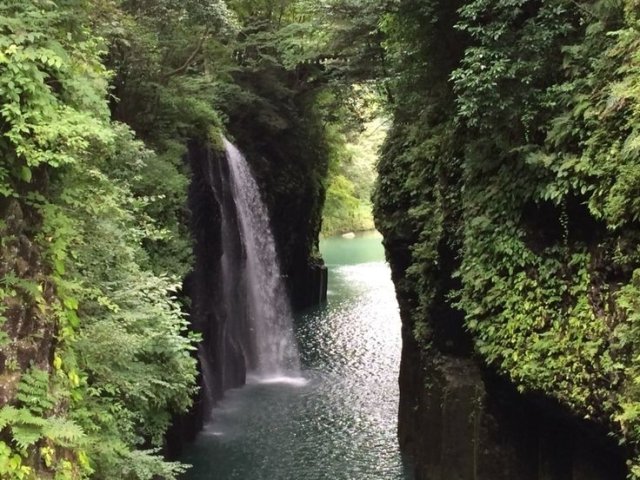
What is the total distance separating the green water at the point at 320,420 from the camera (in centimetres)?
1123

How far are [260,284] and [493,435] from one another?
1148 centimetres

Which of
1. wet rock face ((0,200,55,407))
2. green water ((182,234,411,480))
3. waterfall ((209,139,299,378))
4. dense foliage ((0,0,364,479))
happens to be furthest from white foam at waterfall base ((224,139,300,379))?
wet rock face ((0,200,55,407))

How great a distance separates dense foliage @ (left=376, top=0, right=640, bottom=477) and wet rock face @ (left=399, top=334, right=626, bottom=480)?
0.84 metres

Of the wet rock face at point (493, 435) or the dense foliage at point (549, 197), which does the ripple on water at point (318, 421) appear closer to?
the wet rock face at point (493, 435)

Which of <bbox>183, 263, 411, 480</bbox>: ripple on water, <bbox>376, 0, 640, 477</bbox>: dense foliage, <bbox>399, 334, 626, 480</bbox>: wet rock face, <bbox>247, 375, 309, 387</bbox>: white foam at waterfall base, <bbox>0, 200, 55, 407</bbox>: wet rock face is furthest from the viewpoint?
<bbox>247, 375, 309, 387</bbox>: white foam at waterfall base

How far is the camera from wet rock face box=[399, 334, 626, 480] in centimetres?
744

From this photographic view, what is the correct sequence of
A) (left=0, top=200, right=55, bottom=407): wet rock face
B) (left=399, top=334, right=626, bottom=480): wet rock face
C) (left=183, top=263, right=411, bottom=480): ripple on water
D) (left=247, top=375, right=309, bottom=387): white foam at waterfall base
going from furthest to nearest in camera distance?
(left=247, top=375, right=309, bottom=387): white foam at waterfall base, (left=183, top=263, right=411, bottom=480): ripple on water, (left=399, top=334, right=626, bottom=480): wet rock face, (left=0, top=200, right=55, bottom=407): wet rock face

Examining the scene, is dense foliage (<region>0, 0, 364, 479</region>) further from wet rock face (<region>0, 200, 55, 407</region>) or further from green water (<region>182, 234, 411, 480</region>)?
green water (<region>182, 234, 411, 480</region>)

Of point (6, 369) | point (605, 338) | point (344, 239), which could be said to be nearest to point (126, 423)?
point (6, 369)

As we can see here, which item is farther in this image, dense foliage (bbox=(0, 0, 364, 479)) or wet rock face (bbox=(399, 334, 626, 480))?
wet rock face (bbox=(399, 334, 626, 480))

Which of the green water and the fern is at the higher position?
the fern

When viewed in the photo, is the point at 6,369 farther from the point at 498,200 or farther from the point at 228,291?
the point at 228,291

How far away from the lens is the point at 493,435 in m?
8.73

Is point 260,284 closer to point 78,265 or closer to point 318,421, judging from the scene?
point 318,421
